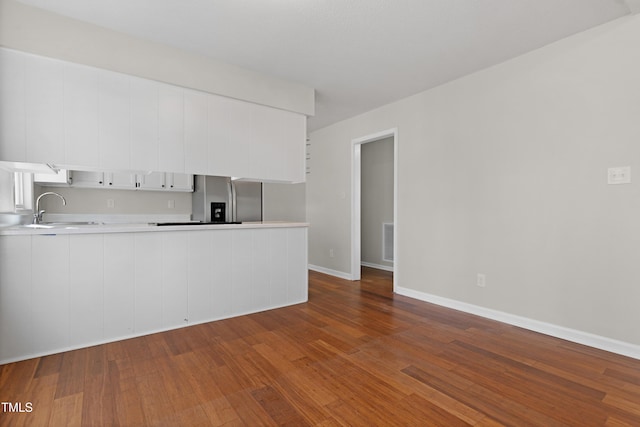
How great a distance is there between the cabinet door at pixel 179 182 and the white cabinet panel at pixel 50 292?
233 cm

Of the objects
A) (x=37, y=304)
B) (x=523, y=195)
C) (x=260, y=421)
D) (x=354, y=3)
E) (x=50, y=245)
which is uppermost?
(x=354, y=3)

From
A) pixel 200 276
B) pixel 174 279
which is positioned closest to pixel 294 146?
pixel 200 276

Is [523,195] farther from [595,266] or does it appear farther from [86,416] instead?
[86,416]

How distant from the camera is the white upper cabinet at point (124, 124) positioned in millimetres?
2242

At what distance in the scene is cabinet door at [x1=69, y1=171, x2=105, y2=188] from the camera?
3936 mm

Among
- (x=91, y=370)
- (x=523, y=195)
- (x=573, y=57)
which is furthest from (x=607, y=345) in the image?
(x=91, y=370)

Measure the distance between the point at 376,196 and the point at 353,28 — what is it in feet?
12.0

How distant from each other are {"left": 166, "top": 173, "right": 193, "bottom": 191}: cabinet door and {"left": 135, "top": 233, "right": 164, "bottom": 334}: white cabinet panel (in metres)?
2.08

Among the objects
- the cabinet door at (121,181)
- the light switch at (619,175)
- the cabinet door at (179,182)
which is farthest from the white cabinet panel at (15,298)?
the light switch at (619,175)

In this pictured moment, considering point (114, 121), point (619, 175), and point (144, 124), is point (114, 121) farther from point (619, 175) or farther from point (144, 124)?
point (619, 175)

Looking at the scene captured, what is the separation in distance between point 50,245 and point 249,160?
1771 mm

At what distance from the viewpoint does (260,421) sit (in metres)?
1.54

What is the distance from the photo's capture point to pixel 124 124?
2602 mm

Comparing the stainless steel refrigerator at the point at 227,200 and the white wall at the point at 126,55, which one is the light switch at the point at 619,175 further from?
the stainless steel refrigerator at the point at 227,200
